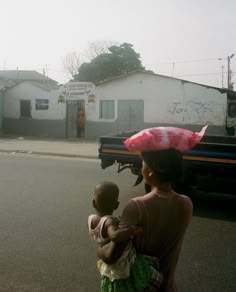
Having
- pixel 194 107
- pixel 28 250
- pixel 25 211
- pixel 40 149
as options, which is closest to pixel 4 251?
pixel 28 250

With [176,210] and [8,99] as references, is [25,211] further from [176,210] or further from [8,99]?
[8,99]

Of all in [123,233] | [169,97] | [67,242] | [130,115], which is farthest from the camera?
[130,115]

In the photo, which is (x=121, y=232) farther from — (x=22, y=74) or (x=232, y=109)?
(x=22, y=74)

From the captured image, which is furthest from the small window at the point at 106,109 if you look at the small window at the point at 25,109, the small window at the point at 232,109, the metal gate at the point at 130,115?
the small window at the point at 232,109

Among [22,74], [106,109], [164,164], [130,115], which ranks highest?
[22,74]

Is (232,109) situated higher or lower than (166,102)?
lower

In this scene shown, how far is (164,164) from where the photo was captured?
2.19m

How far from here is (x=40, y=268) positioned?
16.0 ft

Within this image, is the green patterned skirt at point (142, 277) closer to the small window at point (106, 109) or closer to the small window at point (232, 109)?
the small window at point (232, 109)

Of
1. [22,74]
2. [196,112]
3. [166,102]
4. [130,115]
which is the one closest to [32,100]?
[130,115]

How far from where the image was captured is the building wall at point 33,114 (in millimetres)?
24964

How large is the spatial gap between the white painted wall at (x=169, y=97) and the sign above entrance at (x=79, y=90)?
0.40m

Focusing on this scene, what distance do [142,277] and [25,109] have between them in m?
25.1

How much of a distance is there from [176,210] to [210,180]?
5510 mm
